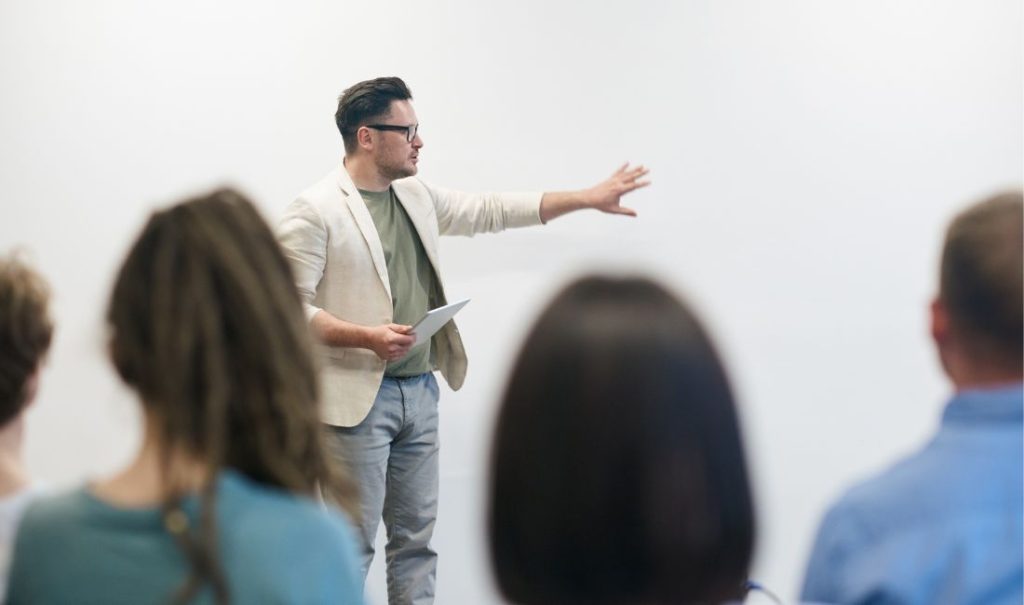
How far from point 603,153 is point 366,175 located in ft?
2.53

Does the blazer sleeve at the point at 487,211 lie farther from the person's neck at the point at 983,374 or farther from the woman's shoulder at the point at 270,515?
the woman's shoulder at the point at 270,515

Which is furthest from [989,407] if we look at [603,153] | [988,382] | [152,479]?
[603,153]

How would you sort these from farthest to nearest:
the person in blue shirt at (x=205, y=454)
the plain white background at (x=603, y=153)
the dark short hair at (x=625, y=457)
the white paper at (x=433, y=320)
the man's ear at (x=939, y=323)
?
the plain white background at (x=603, y=153) → the white paper at (x=433, y=320) → the man's ear at (x=939, y=323) → the person in blue shirt at (x=205, y=454) → the dark short hair at (x=625, y=457)

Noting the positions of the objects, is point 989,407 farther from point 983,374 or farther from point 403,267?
point 403,267

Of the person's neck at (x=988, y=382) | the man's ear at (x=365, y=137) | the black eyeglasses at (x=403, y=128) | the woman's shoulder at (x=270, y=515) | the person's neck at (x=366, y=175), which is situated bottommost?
the woman's shoulder at (x=270, y=515)

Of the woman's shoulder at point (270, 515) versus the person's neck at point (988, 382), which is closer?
the woman's shoulder at point (270, 515)

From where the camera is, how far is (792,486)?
3.40 metres

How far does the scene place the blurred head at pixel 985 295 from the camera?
3.71 feet

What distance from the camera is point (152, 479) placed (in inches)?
37.9

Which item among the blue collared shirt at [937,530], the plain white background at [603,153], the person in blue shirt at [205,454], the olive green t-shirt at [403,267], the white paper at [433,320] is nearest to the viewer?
the person in blue shirt at [205,454]

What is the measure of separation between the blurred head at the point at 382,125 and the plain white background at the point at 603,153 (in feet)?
0.96

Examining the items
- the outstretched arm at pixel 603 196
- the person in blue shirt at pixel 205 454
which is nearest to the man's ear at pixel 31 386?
the person in blue shirt at pixel 205 454

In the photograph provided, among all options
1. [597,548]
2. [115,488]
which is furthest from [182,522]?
[597,548]

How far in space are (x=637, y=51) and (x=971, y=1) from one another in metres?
1.06
